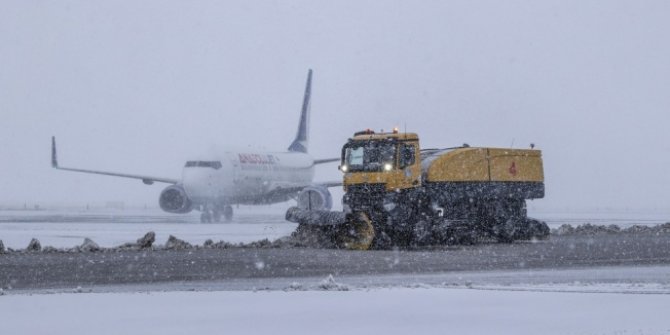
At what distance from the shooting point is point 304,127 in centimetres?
5556

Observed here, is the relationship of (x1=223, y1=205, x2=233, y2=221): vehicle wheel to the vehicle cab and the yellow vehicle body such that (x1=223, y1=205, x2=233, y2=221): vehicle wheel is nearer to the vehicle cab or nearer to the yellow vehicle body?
the yellow vehicle body

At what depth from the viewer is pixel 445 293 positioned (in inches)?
456

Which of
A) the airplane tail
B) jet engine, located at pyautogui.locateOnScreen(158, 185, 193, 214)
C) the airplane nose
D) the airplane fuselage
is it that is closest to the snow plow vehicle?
the airplane nose

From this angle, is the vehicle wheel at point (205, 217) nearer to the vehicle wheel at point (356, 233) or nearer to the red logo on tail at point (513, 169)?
the red logo on tail at point (513, 169)

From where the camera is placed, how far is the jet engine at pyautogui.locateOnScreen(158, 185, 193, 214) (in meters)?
42.6

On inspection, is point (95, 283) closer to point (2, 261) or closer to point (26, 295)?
point (26, 295)

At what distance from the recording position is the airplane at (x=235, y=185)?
136 ft

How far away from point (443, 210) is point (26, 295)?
14471mm

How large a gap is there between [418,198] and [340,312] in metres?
14.3

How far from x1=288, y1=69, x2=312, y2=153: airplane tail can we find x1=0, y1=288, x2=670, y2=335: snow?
141 ft

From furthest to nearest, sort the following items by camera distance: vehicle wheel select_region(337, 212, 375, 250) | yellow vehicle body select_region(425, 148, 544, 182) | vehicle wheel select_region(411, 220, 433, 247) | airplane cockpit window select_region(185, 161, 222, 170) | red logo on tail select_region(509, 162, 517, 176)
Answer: airplane cockpit window select_region(185, 161, 222, 170) → red logo on tail select_region(509, 162, 517, 176) → yellow vehicle body select_region(425, 148, 544, 182) → vehicle wheel select_region(411, 220, 433, 247) → vehicle wheel select_region(337, 212, 375, 250)

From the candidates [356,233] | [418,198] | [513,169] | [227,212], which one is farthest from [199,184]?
[356,233]

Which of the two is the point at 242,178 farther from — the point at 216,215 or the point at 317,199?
the point at 317,199

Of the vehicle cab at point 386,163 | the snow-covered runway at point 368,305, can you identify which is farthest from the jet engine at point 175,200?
the snow-covered runway at point 368,305
